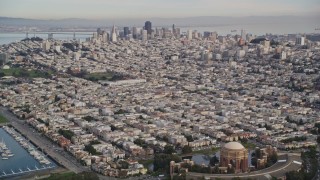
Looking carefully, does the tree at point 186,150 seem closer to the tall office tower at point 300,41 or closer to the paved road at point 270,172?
the paved road at point 270,172

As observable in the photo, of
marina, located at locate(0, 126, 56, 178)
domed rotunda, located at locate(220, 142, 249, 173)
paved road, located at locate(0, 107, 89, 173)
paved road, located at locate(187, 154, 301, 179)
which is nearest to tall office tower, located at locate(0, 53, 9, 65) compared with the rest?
paved road, located at locate(0, 107, 89, 173)

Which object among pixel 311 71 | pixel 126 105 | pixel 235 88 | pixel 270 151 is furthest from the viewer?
pixel 311 71

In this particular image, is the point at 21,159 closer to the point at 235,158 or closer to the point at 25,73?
the point at 235,158

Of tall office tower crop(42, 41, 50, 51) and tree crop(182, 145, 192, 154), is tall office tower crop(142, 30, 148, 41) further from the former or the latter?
tree crop(182, 145, 192, 154)

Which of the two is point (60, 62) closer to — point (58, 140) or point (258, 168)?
point (58, 140)

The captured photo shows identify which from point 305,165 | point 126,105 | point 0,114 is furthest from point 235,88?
point 305,165

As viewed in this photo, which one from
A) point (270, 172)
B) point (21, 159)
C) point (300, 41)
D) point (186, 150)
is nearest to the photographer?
point (270, 172)

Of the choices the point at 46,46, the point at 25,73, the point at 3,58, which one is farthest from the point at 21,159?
the point at 46,46
